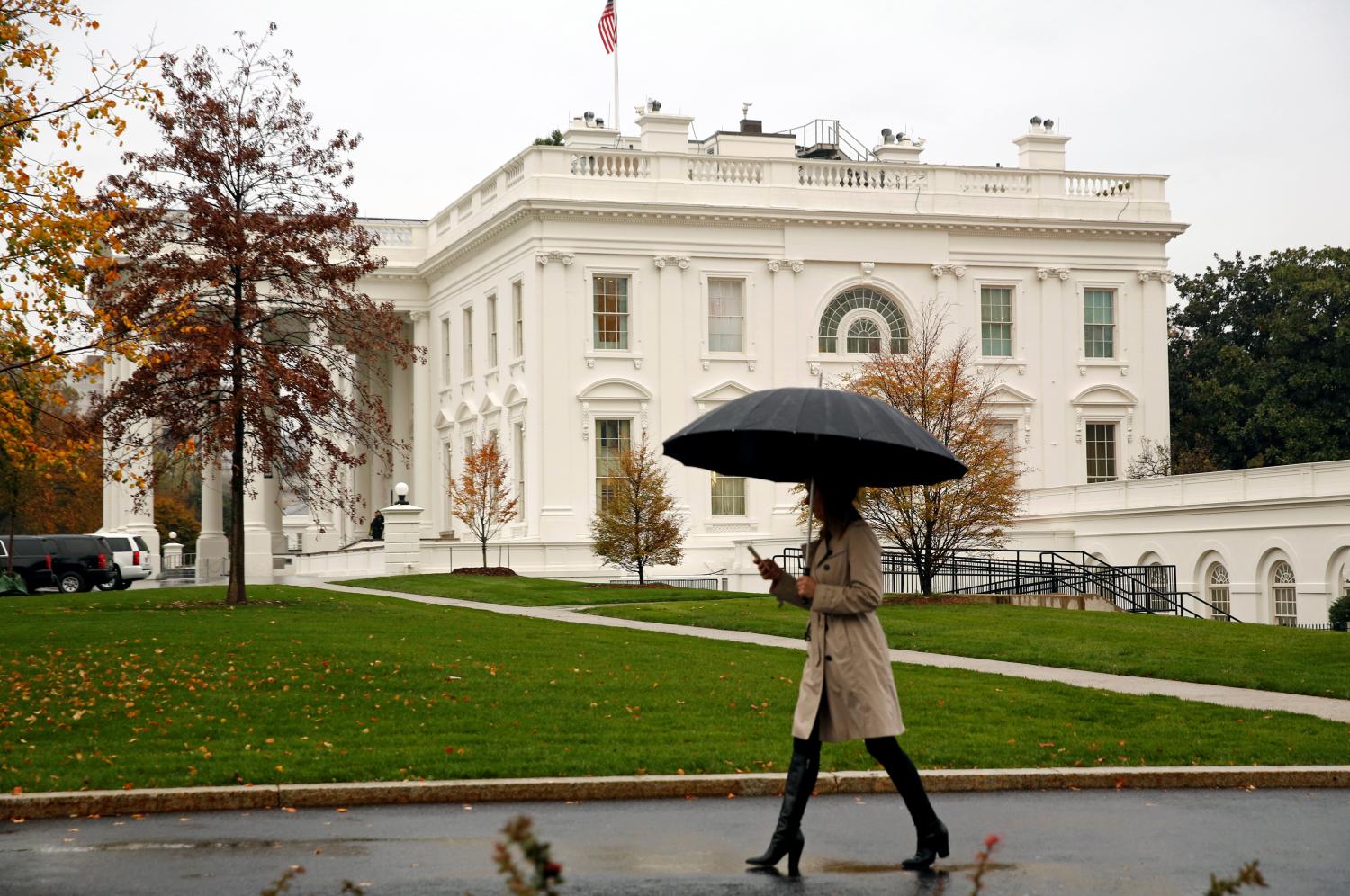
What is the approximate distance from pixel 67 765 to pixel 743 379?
132ft

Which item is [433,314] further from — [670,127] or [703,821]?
[703,821]

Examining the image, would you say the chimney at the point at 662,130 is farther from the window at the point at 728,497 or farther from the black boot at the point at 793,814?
the black boot at the point at 793,814

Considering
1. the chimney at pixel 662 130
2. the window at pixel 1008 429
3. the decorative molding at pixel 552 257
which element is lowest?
the window at pixel 1008 429

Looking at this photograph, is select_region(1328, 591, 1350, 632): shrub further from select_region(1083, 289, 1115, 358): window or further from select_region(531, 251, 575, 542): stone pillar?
select_region(1083, 289, 1115, 358): window

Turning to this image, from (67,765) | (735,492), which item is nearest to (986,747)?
(67,765)

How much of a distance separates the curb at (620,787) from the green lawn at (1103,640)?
615 centimetres

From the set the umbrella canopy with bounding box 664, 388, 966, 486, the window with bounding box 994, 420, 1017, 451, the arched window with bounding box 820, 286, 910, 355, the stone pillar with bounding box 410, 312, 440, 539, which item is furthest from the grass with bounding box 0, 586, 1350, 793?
the stone pillar with bounding box 410, 312, 440, 539

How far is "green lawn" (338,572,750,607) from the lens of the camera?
35.9 metres

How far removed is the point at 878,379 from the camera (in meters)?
38.2

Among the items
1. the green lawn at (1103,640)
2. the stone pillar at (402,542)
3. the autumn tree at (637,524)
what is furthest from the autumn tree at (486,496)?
the green lawn at (1103,640)

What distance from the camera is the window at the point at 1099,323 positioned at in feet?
185

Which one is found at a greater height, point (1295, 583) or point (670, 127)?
point (670, 127)

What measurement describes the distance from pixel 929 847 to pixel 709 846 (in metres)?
1.46

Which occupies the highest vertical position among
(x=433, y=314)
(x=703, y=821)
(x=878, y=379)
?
(x=433, y=314)
